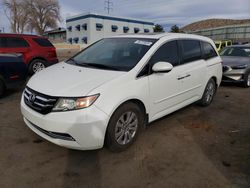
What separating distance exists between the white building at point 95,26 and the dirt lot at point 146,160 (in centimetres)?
4214

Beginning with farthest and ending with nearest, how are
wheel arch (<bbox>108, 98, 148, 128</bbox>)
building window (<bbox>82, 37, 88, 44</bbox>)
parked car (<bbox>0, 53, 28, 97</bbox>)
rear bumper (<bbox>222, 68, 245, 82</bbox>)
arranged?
1. building window (<bbox>82, 37, 88, 44</bbox>)
2. rear bumper (<bbox>222, 68, 245, 82</bbox>)
3. parked car (<bbox>0, 53, 28, 97</bbox>)
4. wheel arch (<bbox>108, 98, 148, 128</bbox>)

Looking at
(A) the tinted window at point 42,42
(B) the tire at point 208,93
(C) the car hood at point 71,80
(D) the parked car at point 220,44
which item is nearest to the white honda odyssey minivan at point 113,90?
(C) the car hood at point 71,80

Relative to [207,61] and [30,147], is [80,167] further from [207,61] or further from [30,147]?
[207,61]

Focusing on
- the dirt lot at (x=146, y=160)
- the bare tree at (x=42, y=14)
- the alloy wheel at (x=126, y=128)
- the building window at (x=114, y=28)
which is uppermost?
the bare tree at (x=42, y=14)

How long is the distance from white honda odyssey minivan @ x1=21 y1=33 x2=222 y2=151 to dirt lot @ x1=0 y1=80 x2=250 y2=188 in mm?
300

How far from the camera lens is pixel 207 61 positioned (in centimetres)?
519

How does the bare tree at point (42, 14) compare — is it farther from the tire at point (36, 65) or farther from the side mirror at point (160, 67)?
the side mirror at point (160, 67)

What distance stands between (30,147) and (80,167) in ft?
3.10

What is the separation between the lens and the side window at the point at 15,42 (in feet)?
27.5

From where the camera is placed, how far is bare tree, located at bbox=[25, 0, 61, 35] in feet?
179

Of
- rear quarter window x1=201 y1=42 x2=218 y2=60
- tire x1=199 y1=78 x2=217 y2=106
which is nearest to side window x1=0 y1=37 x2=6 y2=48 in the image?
rear quarter window x1=201 y1=42 x2=218 y2=60

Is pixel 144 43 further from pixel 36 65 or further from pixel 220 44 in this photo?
pixel 220 44

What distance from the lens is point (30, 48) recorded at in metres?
8.70

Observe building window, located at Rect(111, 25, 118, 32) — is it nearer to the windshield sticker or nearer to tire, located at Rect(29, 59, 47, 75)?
tire, located at Rect(29, 59, 47, 75)
